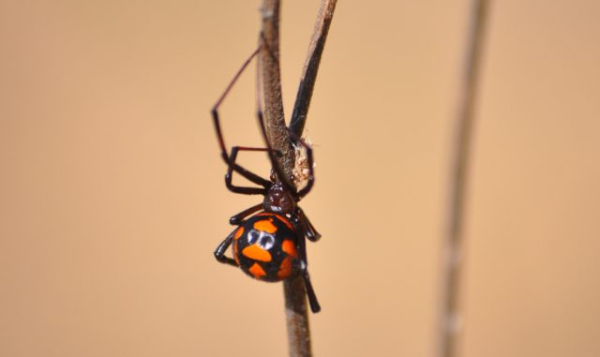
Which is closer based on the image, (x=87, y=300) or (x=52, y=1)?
(x=87, y=300)

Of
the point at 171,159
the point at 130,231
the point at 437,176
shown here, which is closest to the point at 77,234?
the point at 130,231

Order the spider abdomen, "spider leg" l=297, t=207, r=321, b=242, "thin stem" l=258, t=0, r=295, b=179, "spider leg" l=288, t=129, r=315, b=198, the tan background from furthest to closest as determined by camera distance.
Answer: the tan background → "spider leg" l=297, t=207, r=321, b=242 → the spider abdomen → "spider leg" l=288, t=129, r=315, b=198 → "thin stem" l=258, t=0, r=295, b=179

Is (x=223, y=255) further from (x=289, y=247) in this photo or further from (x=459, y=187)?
(x=459, y=187)

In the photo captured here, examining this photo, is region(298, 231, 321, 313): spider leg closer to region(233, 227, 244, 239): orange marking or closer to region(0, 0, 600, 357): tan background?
region(233, 227, 244, 239): orange marking

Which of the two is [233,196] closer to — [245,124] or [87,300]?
[245,124]

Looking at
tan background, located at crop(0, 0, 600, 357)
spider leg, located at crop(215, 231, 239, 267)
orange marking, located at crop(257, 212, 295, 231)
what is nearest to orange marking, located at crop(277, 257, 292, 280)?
orange marking, located at crop(257, 212, 295, 231)
